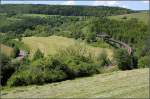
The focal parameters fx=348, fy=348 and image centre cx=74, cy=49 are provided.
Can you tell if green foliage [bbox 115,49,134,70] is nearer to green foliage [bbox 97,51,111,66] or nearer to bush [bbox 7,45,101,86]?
green foliage [bbox 97,51,111,66]

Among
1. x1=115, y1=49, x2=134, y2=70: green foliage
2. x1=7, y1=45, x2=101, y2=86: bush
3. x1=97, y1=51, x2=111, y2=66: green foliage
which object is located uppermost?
x1=7, y1=45, x2=101, y2=86: bush

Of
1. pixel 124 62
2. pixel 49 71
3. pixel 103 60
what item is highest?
pixel 49 71

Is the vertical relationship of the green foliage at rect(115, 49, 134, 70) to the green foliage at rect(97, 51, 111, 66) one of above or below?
above

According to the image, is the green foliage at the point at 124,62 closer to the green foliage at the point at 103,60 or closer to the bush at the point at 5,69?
the green foliage at the point at 103,60

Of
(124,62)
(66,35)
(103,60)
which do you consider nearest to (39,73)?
(124,62)

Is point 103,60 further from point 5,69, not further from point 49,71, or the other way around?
point 5,69

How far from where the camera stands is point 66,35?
10494cm

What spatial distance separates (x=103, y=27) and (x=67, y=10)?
1111 inches

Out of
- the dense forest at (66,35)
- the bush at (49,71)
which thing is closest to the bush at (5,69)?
the dense forest at (66,35)

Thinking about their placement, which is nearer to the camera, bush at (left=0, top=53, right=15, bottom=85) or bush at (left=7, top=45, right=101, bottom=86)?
bush at (left=7, top=45, right=101, bottom=86)

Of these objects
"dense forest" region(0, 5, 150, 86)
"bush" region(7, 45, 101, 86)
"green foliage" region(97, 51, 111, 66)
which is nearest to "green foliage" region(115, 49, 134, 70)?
"dense forest" region(0, 5, 150, 86)

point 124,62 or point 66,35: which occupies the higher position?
point 124,62

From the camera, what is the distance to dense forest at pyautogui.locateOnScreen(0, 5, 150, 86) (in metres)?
23.8

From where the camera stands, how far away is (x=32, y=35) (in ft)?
349
